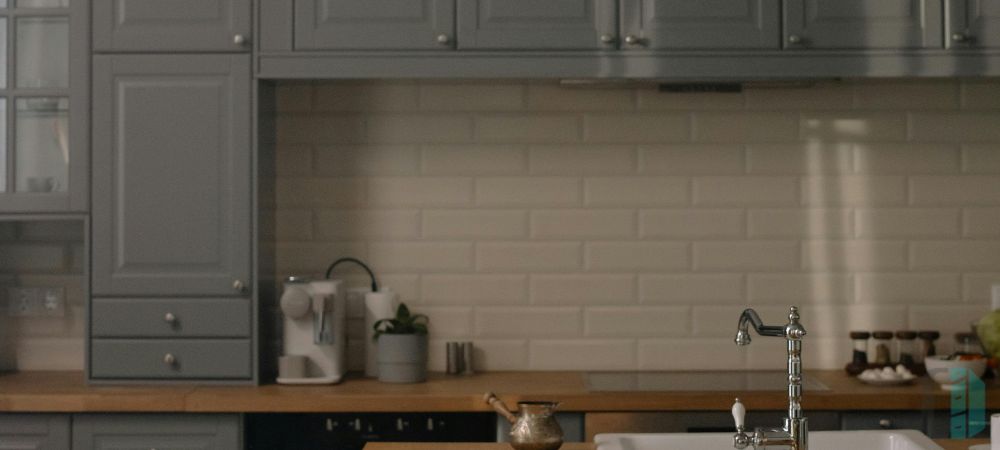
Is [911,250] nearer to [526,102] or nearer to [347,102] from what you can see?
[526,102]

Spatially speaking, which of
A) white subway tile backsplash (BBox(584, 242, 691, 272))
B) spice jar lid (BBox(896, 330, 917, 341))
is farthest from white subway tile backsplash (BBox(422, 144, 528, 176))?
spice jar lid (BBox(896, 330, 917, 341))

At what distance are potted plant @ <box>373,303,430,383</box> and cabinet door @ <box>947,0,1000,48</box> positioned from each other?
1725 millimetres

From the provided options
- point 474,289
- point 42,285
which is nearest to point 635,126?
point 474,289

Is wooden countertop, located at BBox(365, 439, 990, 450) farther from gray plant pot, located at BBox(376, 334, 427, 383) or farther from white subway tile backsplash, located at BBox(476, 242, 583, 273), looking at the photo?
white subway tile backsplash, located at BBox(476, 242, 583, 273)

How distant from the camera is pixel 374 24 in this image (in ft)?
11.4

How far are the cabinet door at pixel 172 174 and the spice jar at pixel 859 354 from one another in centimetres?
179

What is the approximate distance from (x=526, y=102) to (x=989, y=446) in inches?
73.1

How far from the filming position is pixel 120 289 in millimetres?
3488

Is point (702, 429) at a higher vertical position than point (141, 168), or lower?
lower

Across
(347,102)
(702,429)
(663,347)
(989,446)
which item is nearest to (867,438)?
(989,446)

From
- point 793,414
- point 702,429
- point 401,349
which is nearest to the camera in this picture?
point 793,414

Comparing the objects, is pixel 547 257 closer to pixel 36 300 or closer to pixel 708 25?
pixel 708 25

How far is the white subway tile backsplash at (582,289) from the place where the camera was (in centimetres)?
383

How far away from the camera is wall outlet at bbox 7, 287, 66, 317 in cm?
382
